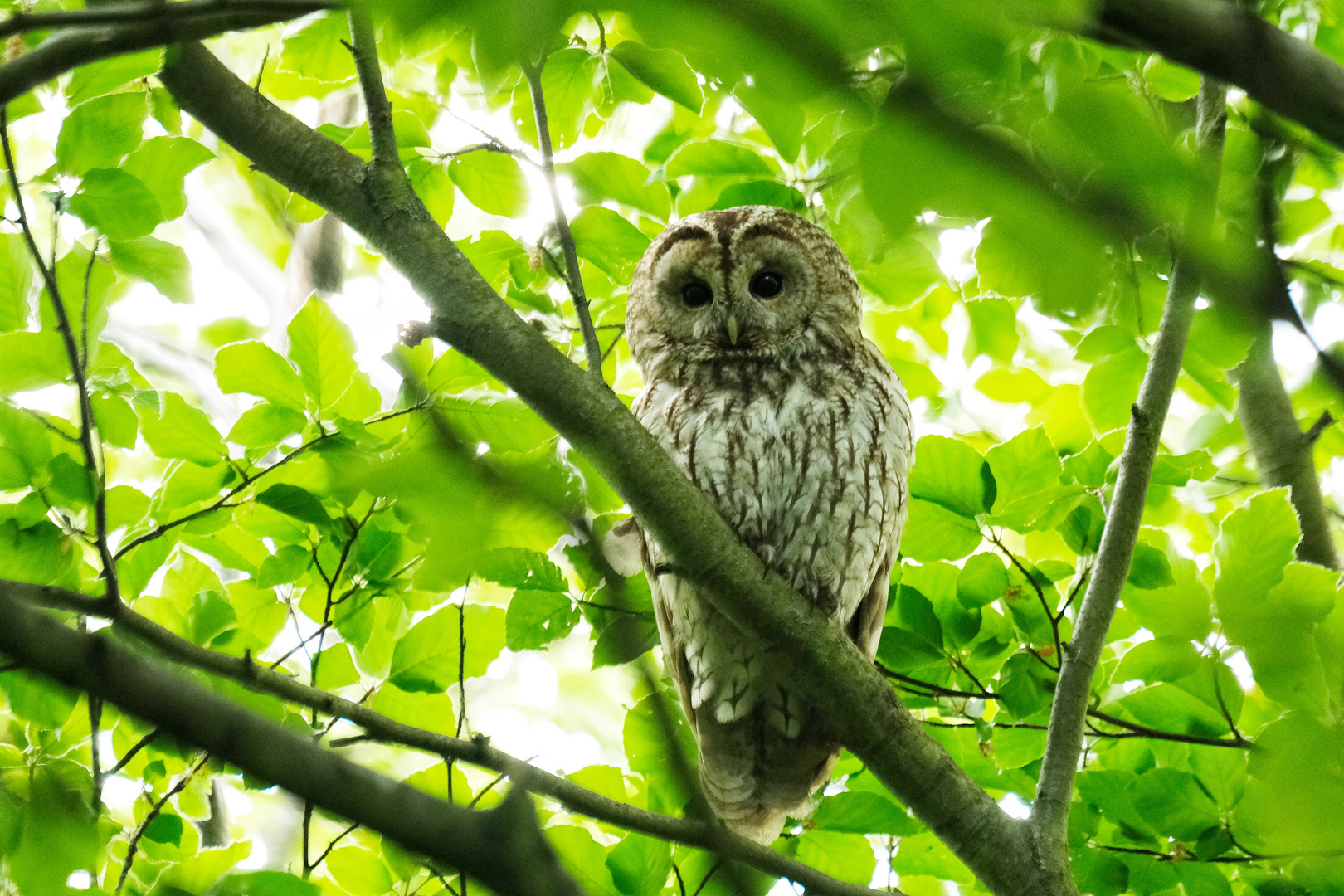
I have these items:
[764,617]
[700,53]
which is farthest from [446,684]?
[700,53]

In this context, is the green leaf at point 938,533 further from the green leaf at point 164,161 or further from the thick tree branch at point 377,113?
the green leaf at point 164,161

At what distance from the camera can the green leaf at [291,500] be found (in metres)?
2.15

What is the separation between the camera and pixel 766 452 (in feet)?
9.10

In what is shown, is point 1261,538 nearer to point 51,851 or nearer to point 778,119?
point 778,119

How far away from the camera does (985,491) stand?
245 centimetres

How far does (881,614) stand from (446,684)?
1.20 m

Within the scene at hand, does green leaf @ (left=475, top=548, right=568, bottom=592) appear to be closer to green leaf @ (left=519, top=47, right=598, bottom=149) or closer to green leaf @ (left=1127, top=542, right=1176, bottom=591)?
green leaf @ (left=519, top=47, right=598, bottom=149)

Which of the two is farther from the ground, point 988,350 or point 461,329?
point 988,350

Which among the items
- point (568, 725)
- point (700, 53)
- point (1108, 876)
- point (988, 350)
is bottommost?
point (700, 53)

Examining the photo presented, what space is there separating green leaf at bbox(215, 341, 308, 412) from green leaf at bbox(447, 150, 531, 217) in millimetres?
761

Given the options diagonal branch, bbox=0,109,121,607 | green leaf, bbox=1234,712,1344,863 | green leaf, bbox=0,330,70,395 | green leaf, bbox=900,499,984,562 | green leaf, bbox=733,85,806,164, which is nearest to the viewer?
green leaf, bbox=1234,712,1344,863

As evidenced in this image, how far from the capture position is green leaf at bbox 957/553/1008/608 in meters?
2.51

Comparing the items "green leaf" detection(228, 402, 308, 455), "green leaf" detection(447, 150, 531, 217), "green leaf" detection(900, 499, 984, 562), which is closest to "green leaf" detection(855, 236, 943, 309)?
"green leaf" detection(900, 499, 984, 562)

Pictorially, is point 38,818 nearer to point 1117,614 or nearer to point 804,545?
point 804,545
